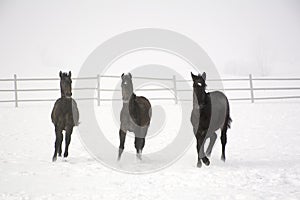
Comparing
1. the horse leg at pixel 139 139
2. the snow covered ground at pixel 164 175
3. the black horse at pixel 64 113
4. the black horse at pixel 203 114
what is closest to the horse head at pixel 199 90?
the black horse at pixel 203 114

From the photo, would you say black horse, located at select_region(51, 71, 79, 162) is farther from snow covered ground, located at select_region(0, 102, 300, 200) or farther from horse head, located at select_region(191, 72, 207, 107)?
horse head, located at select_region(191, 72, 207, 107)

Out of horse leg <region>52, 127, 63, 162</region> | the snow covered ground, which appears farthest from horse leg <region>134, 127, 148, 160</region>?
horse leg <region>52, 127, 63, 162</region>

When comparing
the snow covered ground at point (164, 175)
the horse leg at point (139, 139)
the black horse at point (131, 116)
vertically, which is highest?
the black horse at point (131, 116)

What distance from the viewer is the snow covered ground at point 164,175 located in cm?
494

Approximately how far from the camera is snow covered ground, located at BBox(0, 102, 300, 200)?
4.94 meters

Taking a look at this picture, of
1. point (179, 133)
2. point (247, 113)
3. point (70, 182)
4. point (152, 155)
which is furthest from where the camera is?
point (247, 113)

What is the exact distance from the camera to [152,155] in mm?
8711

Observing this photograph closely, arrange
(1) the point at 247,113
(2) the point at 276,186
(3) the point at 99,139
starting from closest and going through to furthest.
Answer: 1. (2) the point at 276,186
2. (3) the point at 99,139
3. (1) the point at 247,113

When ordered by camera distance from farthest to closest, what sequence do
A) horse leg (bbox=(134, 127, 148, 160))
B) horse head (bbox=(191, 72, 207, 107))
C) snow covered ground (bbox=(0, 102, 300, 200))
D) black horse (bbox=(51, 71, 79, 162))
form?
horse leg (bbox=(134, 127, 148, 160)) → black horse (bbox=(51, 71, 79, 162)) → horse head (bbox=(191, 72, 207, 107)) → snow covered ground (bbox=(0, 102, 300, 200))

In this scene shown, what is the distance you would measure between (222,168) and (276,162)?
1553 mm

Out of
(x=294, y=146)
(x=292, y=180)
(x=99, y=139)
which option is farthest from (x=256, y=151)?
(x=99, y=139)

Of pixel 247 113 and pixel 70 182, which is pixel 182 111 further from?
pixel 70 182

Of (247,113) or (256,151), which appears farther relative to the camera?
(247,113)

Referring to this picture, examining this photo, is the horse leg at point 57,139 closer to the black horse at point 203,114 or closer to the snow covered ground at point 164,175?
the snow covered ground at point 164,175
